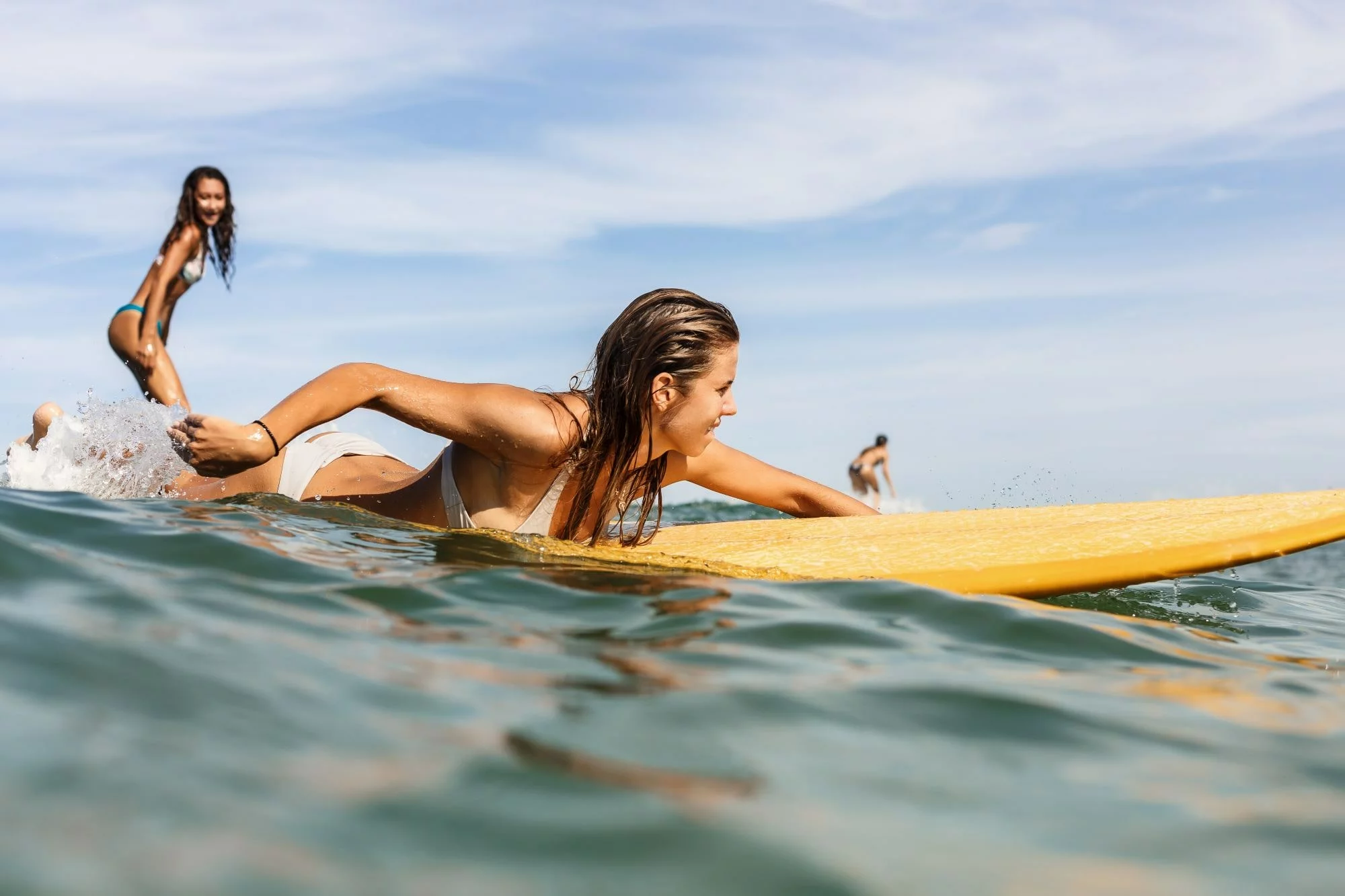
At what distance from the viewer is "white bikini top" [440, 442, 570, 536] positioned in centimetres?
386

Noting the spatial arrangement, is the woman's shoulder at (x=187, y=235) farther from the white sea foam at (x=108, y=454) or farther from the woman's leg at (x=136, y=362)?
the white sea foam at (x=108, y=454)

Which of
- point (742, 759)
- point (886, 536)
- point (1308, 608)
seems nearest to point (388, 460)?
point (886, 536)

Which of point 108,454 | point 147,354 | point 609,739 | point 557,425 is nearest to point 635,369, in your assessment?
point 557,425

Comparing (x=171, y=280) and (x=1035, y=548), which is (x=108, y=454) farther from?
(x=1035, y=548)

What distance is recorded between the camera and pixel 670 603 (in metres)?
2.71

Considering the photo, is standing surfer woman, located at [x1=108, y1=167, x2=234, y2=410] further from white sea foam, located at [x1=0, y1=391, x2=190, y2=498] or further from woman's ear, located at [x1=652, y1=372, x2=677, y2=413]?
woman's ear, located at [x1=652, y1=372, x2=677, y2=413]

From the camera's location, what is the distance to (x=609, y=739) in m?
1.61

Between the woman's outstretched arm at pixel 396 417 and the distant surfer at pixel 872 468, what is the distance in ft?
47.7

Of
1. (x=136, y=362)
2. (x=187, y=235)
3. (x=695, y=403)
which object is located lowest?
(x=695, y=403)

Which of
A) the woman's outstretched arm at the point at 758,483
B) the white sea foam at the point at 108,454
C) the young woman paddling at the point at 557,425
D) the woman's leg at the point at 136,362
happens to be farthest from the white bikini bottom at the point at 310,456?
the woman's leg at the point at 136,362

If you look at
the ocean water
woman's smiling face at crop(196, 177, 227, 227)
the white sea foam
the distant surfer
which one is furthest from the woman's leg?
the distant surfer

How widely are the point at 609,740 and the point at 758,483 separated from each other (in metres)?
3.28

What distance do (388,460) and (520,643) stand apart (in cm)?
248

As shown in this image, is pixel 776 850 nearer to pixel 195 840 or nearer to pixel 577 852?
pixel 577 852
